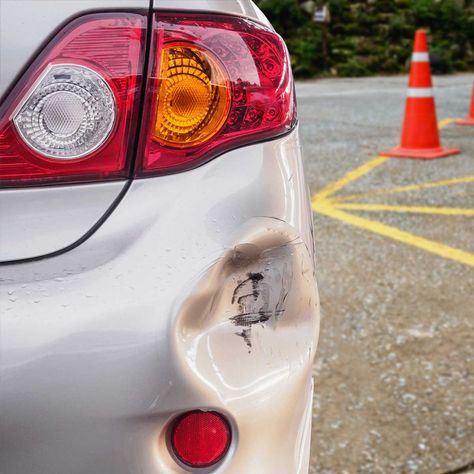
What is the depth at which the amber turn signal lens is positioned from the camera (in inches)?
45.4

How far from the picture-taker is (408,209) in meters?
4.64

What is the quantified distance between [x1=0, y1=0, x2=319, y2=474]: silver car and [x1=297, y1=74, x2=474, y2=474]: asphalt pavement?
106cm

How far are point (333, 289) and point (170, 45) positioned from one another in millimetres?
2286

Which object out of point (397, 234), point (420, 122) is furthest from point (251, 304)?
point (420, 122)

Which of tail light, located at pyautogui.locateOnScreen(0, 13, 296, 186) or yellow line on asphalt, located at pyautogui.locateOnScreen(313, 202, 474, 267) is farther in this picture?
yellow line on asphalt, located at pyautogui.locateOnScreen(313, 202, 474, 267)

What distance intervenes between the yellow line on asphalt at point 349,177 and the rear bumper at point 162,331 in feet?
12.6

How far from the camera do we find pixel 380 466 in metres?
2.11

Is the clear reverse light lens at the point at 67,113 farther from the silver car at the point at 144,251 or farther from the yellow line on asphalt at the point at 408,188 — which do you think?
the yellow line on asphalt at the point at 408,188

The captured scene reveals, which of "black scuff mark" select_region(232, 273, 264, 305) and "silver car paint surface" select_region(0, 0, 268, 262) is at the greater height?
"silver car paint surface" select_region(0, 0, 268, 262)

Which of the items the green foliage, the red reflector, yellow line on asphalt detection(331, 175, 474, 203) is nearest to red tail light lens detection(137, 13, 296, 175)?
the red reflector

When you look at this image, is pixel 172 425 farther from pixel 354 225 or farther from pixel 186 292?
pixel 354 225

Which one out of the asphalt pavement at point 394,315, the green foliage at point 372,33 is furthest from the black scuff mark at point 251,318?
the green foliage at point 372,33

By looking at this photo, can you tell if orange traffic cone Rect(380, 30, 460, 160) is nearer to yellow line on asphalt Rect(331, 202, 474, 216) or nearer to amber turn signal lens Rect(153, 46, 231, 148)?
yellow line on asphalt Rect(331, 202, 474, 216)

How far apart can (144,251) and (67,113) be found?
21cm
